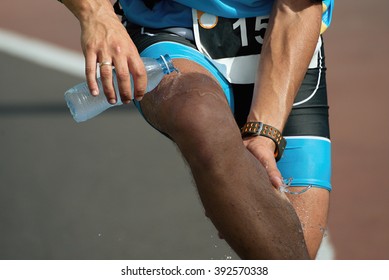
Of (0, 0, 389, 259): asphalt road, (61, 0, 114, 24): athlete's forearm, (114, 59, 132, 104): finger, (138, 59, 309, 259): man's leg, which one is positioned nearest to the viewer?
(138, 59, 309, 259): man's leg

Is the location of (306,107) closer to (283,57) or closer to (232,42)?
(283,57)

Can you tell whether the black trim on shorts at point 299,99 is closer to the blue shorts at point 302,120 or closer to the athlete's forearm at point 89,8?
the blue shorts at point 302,120

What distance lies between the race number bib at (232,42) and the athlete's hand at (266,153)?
0.41m

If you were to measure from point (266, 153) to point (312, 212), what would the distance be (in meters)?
0.50

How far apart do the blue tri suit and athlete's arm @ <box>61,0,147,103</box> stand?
0.44 meters

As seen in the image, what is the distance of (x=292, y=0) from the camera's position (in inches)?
168

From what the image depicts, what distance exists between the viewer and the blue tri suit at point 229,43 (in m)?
4.25

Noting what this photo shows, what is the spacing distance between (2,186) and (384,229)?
301cm

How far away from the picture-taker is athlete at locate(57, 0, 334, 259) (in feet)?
11.2

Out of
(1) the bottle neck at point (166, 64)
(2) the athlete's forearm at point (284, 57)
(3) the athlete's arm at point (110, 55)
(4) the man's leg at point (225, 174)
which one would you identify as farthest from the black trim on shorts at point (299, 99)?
(4) the man's leg at point (225, 174)

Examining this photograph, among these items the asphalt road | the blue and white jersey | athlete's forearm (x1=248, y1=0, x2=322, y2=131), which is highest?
the blue and white jersey

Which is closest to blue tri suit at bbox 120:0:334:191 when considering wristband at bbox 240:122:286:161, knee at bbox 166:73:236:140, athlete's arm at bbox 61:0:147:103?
wristband at bbox 240:122:286:161

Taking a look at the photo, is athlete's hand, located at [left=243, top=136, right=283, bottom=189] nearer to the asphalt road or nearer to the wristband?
the wristband

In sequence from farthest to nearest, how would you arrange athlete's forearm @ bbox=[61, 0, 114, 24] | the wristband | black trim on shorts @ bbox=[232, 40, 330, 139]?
1. black trim on shorts @ bbox=[232, 40, 330, 139]
2. the wristband
3. athlete's forearm @ bbox=[61, 0, 114, 24]
